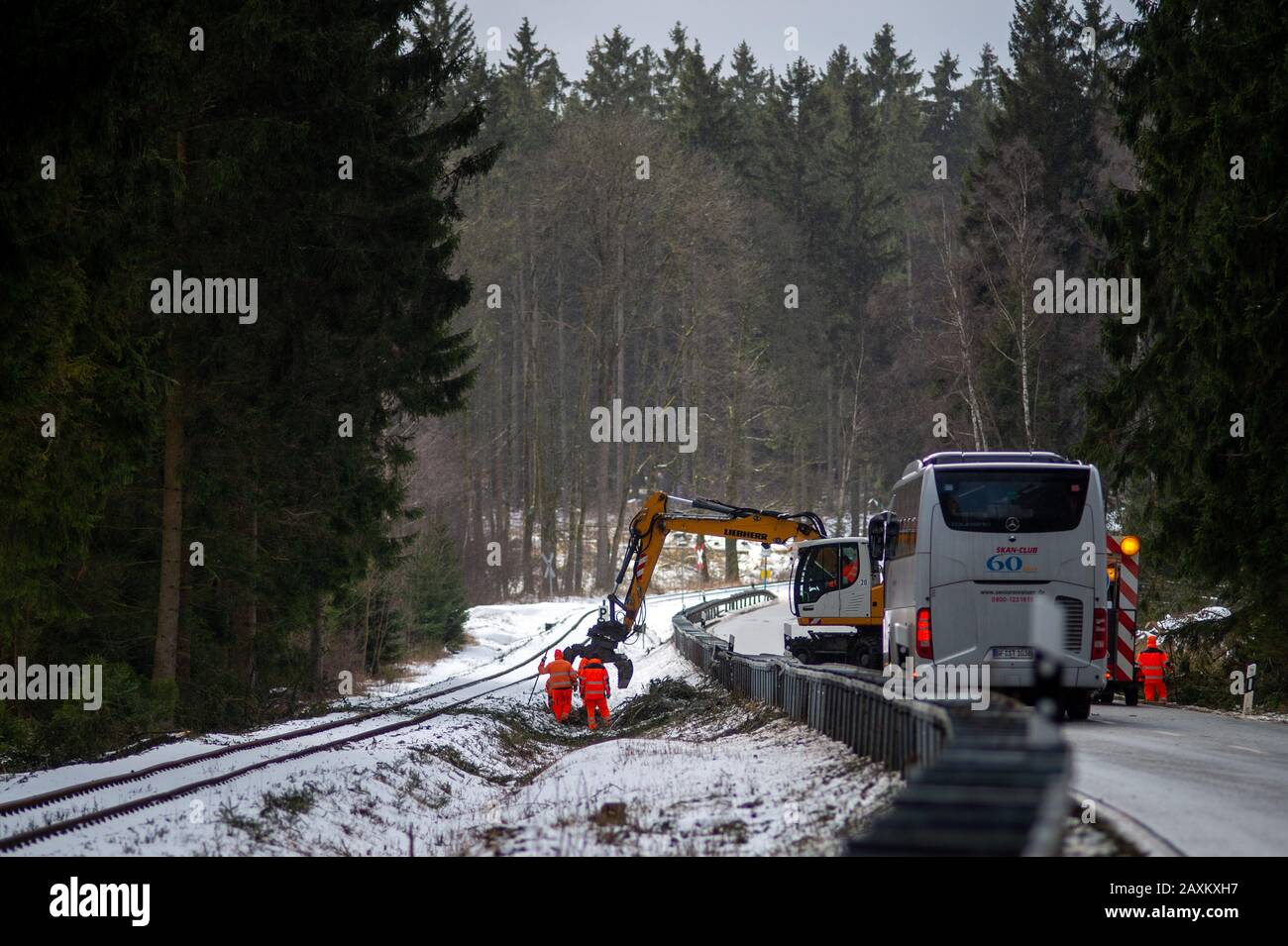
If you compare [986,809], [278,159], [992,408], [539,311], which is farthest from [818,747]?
[539,311]

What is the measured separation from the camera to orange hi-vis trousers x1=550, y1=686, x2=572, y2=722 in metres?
26.3

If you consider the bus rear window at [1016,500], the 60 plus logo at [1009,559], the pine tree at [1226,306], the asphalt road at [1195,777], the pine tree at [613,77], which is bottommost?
the asphalt road at [1195,777]

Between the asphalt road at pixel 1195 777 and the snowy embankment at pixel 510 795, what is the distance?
1973 mm

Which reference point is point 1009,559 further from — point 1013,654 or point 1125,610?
point 1125,610

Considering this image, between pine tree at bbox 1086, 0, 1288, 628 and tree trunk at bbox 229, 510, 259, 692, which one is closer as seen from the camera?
pine tree at bbox 1086, 0, 1288, 628

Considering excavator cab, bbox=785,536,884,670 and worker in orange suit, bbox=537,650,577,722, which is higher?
excavator cab, bbox=785,536,884,670

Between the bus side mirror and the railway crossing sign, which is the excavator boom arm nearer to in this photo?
the bus side mirror

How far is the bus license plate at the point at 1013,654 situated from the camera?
17938 mm
